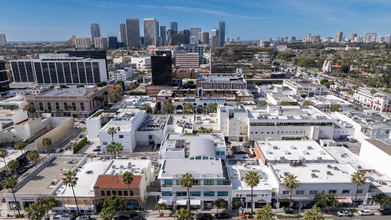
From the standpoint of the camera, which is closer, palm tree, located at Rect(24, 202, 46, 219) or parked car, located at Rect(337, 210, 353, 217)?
palm tree, located at Rect(24, 202, 46, 219)

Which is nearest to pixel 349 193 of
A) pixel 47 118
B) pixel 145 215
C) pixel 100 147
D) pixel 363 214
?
pixel 363 214

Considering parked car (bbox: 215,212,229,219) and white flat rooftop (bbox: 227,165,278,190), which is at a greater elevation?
white flat rooftop (bbox: 227,165,278,190)

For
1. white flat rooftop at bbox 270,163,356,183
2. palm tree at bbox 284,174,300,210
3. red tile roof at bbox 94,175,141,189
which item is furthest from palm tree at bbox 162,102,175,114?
palm tree at bbox 284,174,300,210

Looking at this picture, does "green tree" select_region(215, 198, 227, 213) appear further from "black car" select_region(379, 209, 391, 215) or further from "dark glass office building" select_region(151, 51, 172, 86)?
"dark glass office building" select_region(151, 51, 172, 86)

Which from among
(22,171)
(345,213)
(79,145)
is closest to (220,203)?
(345,213)

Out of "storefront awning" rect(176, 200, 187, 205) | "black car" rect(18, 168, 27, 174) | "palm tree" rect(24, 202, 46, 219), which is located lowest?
"black car" rect(18, 168, 27, 174)

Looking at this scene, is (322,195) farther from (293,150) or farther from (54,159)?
(54,159)
